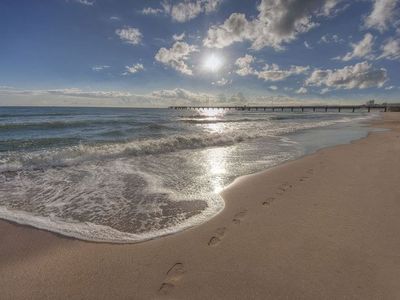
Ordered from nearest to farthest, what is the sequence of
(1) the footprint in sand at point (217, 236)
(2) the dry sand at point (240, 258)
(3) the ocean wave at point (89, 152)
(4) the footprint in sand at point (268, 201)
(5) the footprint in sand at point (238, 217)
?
(2) the dry sand at point (240, 258) < (1) the footprint in sand at point (217, 236) < (5) the footprint in sand at point (238, 217) < (4) the footprint in sand at point (268, 201) < (3) the ocean wave at point (89, 152)

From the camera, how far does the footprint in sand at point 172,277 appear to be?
99.7 inches

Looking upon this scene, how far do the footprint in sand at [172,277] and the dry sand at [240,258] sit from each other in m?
0.01

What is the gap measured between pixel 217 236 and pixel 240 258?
63 centimetres

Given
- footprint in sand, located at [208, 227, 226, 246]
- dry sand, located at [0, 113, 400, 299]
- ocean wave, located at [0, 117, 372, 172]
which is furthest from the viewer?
ocean wave, located at [0, 117, 372, 172]

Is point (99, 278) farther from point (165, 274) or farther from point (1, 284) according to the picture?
point (1, 284)

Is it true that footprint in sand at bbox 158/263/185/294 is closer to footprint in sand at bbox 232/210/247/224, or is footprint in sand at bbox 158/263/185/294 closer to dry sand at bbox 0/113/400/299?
dry sand at bbox 0/113/400/299

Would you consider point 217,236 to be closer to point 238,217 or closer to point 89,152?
point 238,217

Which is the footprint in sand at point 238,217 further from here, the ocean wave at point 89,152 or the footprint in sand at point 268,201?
the ocean wave at point 89,152

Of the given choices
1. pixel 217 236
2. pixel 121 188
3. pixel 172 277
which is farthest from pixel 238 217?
pixel 121 188

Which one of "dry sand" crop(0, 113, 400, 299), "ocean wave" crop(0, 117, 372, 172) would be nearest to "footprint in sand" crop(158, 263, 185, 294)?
"dry sand" crop(0, 113, 400, 299)

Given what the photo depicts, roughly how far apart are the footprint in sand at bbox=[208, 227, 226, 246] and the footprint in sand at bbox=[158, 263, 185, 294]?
0.63m

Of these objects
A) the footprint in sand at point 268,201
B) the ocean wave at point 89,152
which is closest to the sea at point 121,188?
the ocean wave at point 89,152

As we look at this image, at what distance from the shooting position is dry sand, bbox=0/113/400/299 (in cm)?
251

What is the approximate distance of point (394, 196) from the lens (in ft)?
15.9
